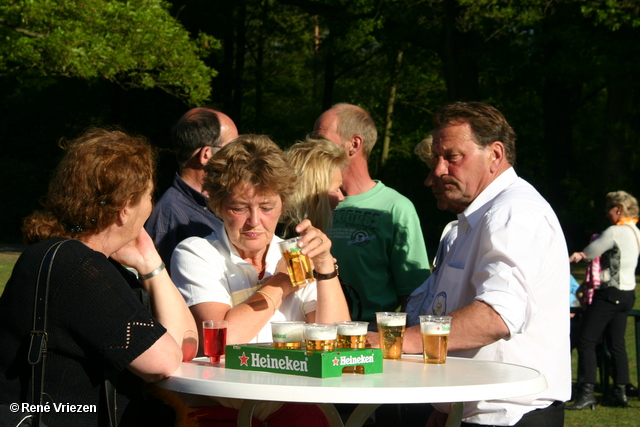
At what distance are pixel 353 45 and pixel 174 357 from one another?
15.8 meters

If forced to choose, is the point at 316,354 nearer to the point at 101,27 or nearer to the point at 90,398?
the point at 90,398

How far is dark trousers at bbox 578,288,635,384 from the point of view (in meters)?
7.05

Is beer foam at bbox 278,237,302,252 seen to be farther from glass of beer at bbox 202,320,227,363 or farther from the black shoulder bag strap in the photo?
the black shoulder bag strap

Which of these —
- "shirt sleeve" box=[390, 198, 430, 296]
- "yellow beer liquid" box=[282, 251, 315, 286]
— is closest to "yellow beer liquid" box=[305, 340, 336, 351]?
"yellow beer liquid" box=[282, 251, 315, 286]

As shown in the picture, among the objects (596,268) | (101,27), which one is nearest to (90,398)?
(596,268)

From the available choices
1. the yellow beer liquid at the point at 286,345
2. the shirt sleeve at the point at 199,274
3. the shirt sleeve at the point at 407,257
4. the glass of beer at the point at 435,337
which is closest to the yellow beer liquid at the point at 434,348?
the glass of beer at the point at 435,337

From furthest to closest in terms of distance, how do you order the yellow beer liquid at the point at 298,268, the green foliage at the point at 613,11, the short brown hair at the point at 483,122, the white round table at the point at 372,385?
1. the green foliage at the point at 613,11
2. the short brown hair at the point at 483,122
3. the yellow beer liquid at the point at 298,268
4. the white round table at the point at 372,385

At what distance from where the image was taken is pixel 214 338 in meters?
2.62

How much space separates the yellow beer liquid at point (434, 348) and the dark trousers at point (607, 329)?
4.97m

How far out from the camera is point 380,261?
13.6 feet

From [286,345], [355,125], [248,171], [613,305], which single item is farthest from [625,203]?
[286,345]

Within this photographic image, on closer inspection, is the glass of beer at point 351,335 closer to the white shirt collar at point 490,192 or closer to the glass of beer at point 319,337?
the glass of beer at point 319,337

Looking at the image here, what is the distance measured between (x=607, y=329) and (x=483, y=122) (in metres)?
5.01

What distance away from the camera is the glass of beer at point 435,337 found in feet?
8.34
